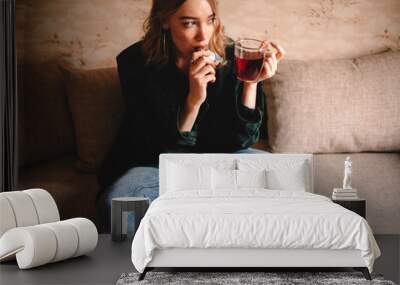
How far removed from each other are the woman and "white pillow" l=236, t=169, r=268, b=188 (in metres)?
0.64

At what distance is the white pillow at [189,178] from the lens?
21.1ft

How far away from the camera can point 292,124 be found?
6.92m

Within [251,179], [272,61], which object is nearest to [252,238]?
[251,179]

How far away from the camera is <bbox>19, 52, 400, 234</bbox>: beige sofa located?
6922 mm

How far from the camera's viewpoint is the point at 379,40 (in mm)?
7066

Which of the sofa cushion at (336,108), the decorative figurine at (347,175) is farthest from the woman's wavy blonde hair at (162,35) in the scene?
the decorative figurine at (347,175)

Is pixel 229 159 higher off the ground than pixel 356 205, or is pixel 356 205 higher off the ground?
pixel 229 159

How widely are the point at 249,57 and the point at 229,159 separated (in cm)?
105

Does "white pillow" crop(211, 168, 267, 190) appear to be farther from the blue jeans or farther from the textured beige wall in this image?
the textured beige wall

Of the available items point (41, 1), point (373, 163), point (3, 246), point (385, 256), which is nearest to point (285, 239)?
point (385, 256)

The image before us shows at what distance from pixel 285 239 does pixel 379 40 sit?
3.10m

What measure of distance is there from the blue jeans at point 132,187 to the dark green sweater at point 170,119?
6 centimetres

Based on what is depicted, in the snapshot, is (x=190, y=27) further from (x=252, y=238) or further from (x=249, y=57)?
(x=252, y=238)

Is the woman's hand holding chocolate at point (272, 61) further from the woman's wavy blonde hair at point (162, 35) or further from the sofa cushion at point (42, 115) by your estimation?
the sofa cushion at point (42, 115)
